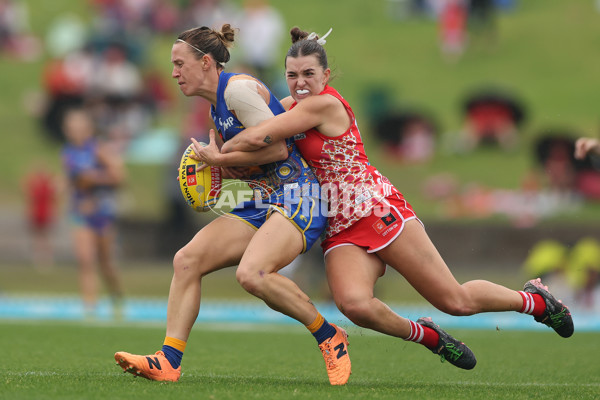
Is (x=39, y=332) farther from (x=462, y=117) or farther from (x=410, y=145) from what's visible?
(x=462, y=117)

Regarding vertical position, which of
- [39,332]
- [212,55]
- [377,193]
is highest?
[212,55]

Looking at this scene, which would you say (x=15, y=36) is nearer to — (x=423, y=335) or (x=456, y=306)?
(x=423, y=335)

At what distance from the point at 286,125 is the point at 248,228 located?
670 mm

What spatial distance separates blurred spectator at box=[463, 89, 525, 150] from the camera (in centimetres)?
2262

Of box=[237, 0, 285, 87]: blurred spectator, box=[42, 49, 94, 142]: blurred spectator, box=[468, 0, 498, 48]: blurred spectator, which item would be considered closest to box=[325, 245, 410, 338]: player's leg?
box=[237, 0, 285, 87]: blurred spectator

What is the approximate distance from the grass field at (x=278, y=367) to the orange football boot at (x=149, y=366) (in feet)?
0.22

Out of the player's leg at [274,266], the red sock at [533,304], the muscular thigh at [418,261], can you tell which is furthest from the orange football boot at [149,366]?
the red sock at [533,304]

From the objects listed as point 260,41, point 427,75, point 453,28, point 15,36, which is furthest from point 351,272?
point 15,36

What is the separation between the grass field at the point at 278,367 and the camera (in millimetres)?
5078

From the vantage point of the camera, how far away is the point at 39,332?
29.9 ft

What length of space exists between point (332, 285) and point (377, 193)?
601 mm

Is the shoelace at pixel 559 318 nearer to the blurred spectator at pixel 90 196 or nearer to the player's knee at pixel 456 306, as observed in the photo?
the player's knee at pixel 456 306

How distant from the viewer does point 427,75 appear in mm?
26891

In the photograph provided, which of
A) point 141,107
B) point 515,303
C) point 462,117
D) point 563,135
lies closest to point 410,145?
point 462,117
